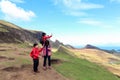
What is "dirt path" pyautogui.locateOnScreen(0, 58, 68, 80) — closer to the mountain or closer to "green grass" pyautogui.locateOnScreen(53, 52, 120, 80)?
"green grass" pyautogui.locateOnScreen(53, 52, 120, 80)

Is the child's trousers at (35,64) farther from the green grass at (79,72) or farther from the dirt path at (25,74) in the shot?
the green grass at (79,72)

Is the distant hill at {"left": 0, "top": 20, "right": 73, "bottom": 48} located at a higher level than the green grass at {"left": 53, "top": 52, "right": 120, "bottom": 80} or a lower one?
higher

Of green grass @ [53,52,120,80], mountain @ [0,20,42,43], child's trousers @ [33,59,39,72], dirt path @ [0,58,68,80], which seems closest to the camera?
dirt path @ [0,58,68,80]

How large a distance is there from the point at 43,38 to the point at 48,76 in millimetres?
3649

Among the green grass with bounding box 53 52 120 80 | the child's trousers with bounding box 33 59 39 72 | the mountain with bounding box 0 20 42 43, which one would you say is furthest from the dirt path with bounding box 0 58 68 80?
the mountain with bounding box 0 20 42 43

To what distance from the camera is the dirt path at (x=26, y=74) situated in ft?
81.3

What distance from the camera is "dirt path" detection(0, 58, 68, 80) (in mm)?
24778

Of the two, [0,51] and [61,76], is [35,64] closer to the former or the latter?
[61,76]

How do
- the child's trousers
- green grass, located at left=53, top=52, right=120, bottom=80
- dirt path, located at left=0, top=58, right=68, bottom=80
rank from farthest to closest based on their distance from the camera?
green grass, located at left=53, top=52, right=120, bottom=80 < the child's trousers < dirt path, located at left=0, top=58, right=68, bottom=80

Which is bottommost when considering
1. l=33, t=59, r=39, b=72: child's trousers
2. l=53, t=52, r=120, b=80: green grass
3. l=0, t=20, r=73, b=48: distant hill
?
l=53, t=52, r=120, b=80: green grass

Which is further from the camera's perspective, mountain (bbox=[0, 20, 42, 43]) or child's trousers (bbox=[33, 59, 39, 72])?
mountain (bbox=[0, 20, 42, 43])

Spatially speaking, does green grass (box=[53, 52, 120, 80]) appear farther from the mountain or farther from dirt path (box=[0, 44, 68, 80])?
the mountain

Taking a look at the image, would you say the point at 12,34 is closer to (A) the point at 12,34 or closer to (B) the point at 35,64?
(A) the point at 12,34

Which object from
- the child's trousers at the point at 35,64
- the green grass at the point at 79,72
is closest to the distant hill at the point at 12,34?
the green grass at the point at 79,72
